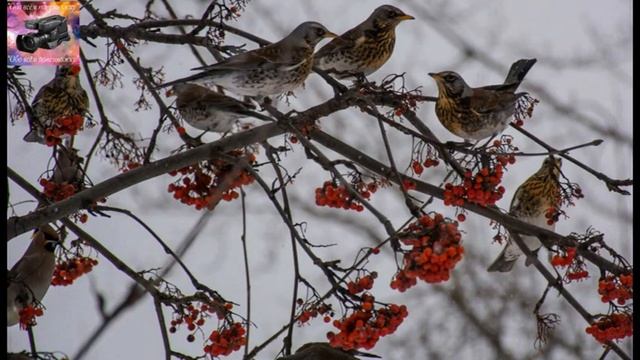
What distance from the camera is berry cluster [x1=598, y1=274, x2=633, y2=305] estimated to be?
2.11 meters

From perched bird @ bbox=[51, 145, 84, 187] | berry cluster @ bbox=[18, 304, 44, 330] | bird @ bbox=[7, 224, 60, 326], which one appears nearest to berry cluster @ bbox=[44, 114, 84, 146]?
perched bird @ bbox=[51, 145, 84, 187]

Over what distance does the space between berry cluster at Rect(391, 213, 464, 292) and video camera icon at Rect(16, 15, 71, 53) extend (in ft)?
4.64

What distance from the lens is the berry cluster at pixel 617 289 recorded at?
83.0 inches

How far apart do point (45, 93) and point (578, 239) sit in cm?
195

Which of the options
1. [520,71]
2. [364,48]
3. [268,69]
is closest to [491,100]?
[520,71]

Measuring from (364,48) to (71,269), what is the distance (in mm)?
1264

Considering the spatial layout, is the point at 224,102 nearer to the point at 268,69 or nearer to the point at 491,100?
the point at 268,69

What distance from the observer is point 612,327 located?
83.5 inches

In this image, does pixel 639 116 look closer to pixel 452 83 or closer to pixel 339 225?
pixel 452 83

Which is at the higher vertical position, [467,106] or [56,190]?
[467,106]

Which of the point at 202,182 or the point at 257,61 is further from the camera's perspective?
the point at 257,61

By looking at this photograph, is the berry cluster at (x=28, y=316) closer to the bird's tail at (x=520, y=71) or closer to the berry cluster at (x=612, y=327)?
the berry cluster at (x=612, y=327)

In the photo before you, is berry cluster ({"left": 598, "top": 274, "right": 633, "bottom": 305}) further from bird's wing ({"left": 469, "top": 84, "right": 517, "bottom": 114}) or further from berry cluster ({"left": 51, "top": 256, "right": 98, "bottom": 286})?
berry cluster ({"left": 51, "top": 256, "right": 98, "bottom": 286})

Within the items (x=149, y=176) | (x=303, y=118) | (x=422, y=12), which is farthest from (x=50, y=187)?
(x=422, y=12)
